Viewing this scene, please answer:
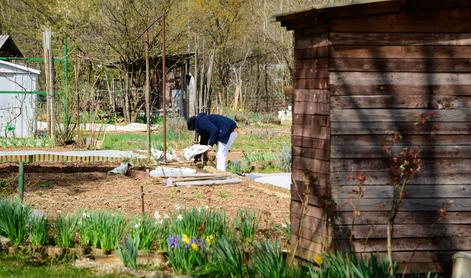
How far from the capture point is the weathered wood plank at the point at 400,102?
6.47m

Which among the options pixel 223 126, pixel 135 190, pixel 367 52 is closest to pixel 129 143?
pixel 223 126

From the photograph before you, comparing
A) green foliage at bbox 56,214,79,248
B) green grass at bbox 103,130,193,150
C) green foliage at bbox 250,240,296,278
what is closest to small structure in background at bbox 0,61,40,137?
green grass at bbox 103,130,193,150

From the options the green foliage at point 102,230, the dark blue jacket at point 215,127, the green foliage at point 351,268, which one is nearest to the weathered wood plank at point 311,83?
the green foliage at point 351,268

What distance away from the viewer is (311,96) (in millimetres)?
6758

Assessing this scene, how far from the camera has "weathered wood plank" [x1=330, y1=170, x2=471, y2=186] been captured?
6410mm

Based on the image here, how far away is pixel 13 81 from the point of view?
2342 centimetres

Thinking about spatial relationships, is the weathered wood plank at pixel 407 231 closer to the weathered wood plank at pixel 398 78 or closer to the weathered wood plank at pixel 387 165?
the weathered wood plank at pixel 387 165

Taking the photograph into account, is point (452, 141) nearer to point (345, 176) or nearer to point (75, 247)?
point (345, 176)

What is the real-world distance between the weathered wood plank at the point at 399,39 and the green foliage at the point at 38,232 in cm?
331

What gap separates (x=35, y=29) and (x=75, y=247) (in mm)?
32380

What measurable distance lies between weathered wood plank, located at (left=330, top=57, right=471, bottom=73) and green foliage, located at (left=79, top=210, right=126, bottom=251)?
2.45m

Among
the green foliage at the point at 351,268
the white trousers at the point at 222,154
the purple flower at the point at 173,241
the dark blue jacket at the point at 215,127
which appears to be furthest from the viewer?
the white trousers at the point at 222,154

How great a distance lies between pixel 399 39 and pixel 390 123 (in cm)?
67

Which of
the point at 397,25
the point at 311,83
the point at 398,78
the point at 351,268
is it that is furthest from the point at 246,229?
the point at 397,25
